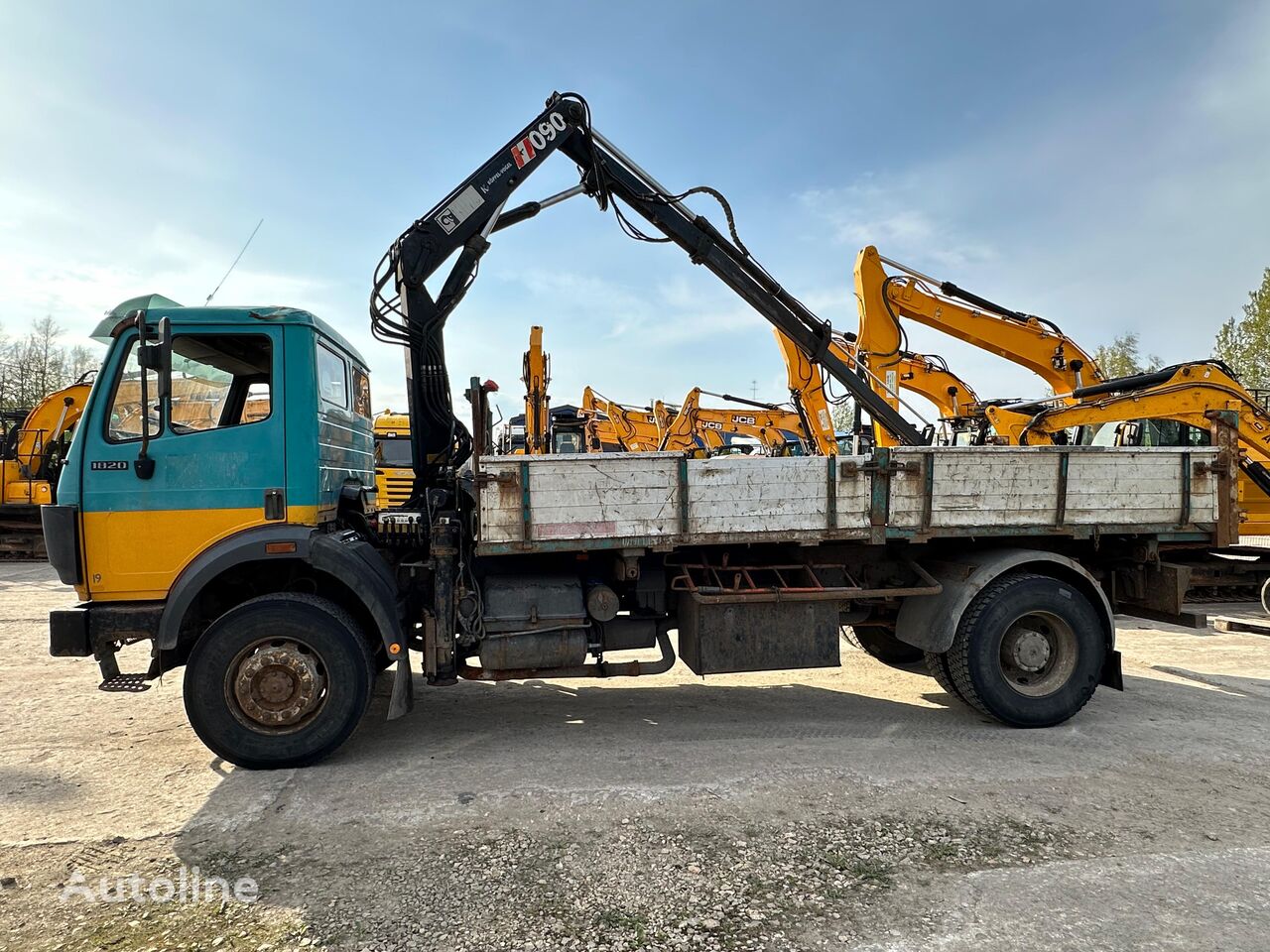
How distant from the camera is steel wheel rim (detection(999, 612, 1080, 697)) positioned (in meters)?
5.09

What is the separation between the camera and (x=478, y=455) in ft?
15.4

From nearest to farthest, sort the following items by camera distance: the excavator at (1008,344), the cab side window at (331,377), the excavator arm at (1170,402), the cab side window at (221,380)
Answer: the cab side window at (221,380), the cab side window at (331,377), the excavator arm at (1170,402), the excavator at (1008,344)

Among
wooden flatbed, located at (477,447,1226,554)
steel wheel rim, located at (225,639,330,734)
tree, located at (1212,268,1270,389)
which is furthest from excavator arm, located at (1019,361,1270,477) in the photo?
tree, located at (1212,268,1270,389)

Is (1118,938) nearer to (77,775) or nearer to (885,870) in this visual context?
(885,870)

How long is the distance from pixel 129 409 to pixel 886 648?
6.28m

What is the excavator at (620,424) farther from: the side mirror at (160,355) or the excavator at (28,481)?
the side mirror at (160,355)

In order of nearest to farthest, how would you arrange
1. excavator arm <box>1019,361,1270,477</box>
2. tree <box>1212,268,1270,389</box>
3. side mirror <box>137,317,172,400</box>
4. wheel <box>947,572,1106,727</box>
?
side mirror <box>137,317,172,400</box>, wheel <box>947,572,1106,727</box>, excavator arm <box>1019,361,1270,477</box>, tree <box>1212,268,1270,389</box>

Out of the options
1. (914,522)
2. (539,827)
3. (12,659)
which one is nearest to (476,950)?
(539,827)

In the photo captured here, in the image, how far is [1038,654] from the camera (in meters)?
5.13

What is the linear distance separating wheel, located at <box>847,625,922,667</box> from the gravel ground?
0.91m

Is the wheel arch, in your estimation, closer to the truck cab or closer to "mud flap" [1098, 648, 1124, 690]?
the truck cab

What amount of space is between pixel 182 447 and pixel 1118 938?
5.32m

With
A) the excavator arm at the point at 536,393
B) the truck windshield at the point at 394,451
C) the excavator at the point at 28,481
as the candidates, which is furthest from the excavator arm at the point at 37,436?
the excavator arm at the point at 536,393

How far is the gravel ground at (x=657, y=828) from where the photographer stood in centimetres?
274
